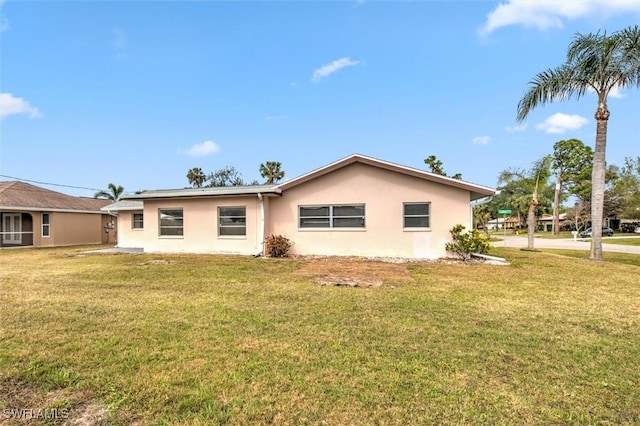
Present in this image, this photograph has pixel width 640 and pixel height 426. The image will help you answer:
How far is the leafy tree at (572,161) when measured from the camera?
47688 mm

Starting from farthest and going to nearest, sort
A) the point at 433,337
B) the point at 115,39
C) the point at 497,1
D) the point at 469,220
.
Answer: the point at 115,39
the point at 469,220
the point at 497,1
the point at 433,337

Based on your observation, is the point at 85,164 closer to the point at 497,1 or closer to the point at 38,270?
the point at 38,270

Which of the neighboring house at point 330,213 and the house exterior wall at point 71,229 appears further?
the house exterior wall at point 71,229

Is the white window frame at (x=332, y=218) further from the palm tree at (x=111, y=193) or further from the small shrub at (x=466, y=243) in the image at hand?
the palm tree at (x=111, y=193)

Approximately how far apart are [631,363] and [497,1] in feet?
41.6

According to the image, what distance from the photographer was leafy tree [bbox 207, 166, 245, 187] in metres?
47.9

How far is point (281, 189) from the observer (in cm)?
A: 1484

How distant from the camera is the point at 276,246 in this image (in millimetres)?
14336

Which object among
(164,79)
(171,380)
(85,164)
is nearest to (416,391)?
(171,380)

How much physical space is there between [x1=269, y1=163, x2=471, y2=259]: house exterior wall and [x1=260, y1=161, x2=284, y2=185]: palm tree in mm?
26530

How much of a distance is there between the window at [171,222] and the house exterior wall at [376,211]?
4.85 metres

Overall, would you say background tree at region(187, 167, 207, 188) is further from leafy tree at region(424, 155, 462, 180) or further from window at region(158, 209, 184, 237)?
window at region(158, 209, 184, 237)

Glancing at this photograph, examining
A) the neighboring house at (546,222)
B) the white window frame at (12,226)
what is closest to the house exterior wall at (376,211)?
the white window frame at (12,226)

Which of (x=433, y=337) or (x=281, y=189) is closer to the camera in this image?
(x=433, y=337)
